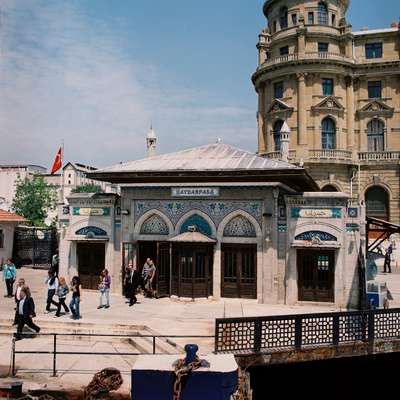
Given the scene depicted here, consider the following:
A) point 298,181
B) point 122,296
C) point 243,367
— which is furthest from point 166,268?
point 243,367

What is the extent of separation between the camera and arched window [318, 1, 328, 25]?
4156 cm

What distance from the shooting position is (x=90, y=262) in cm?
1959

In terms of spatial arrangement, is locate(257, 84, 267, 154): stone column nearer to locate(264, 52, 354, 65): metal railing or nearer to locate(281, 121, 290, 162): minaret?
locate(264, 52, 354, 65): metal railing

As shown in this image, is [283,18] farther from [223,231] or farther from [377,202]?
[223,231]

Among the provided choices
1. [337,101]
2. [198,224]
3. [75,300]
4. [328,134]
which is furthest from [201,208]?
[337,101]

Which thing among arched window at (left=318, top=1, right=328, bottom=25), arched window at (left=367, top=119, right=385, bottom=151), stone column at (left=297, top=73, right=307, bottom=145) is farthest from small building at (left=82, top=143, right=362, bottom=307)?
arched window at (left=318, top=1, right=328, bottom=25)

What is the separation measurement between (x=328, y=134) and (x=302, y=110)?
10.2ft

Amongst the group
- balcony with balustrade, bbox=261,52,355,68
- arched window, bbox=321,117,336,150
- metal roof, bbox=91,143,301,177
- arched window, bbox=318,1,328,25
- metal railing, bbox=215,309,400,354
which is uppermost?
arched window, bbox=318,1,328,25

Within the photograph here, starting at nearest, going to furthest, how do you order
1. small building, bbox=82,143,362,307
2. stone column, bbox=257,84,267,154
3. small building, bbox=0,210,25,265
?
small building, bbox=82,143,362,307
small building, bbox=0,210,25,265
stone column, bbox=257,84,267,154

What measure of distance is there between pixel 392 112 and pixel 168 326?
33.8 metres

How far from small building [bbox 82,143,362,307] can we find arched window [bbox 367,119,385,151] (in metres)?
24.9

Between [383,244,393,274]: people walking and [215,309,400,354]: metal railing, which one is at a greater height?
[383,244,393,274]: people walking

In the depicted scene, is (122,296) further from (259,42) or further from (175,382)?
(259,42)

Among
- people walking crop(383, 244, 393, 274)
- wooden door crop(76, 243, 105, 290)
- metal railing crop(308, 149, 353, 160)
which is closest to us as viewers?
→ wooden door crop(76, 243, 105, 290)
